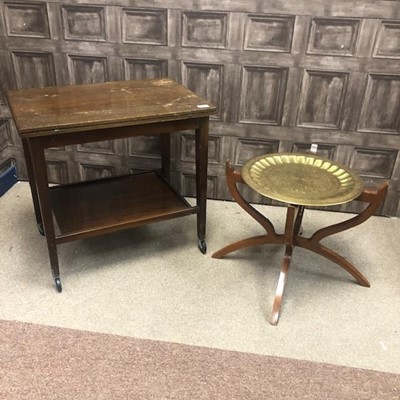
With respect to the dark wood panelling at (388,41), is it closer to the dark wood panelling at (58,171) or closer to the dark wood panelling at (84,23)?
the dark wood panelling at (84,23)

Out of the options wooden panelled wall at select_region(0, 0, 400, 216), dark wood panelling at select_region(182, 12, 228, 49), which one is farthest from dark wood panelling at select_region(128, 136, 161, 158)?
dark wood panelling at select_region(182, 12, 228, 49)

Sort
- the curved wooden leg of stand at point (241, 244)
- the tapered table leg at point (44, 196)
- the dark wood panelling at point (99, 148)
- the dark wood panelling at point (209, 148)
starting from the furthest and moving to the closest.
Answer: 1. the dark wood panelling at point (99, 148)
2. the dark wood panelling at point (209, 148)
3. the curved wooden leg of stand at point (241, 244)
4. the tapered table leg at point (44, 196)

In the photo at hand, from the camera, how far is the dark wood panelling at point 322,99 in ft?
7.42

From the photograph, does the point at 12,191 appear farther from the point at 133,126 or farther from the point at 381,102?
the point at 381,102

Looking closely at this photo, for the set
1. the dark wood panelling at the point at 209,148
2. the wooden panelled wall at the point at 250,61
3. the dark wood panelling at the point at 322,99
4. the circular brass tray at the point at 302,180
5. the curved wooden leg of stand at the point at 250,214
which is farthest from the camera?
the dark wood panelling at the point at 209,148

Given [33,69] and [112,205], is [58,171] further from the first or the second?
[112,205]

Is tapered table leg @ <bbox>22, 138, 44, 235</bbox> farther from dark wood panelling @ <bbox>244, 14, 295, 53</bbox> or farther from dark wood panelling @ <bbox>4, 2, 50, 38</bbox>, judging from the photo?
dark wood panelling @ <bbox>244, 14, 295, 53</bbox>

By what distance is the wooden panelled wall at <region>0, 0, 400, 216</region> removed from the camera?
84.7 inches

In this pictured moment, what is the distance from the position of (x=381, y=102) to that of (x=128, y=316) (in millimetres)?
1702

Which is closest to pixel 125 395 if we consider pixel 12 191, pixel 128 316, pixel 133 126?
pixel 128 316

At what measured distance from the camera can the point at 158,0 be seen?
2.18 metres

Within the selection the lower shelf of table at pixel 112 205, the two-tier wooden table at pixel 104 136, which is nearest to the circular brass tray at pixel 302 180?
the two-tier wooden table at pixel 104 136

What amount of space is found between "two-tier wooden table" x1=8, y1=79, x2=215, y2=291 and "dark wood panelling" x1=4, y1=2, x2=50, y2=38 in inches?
22.8

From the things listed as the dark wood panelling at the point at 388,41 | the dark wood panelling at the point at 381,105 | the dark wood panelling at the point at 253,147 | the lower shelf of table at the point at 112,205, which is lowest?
the lower shelf of table at the point at 112,205
